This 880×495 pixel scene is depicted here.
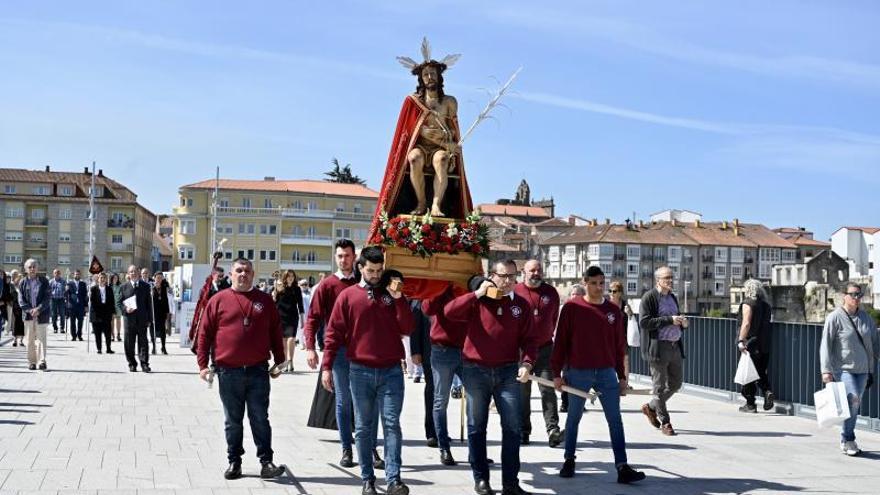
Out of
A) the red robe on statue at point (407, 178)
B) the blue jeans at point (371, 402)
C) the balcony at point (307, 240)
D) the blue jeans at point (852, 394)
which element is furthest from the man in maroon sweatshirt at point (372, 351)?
the balcony at point (307, 240)

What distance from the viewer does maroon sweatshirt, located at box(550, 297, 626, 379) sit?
10000 mm

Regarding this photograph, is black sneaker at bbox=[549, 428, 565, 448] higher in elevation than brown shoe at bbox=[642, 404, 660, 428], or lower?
lower

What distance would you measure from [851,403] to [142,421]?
26.5 feet

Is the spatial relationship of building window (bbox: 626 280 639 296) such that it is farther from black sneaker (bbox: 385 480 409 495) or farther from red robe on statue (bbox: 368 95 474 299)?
black sneaker (bbox: 385 480 409 495)

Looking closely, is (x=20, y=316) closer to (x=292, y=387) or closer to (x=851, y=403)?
(x=292, y=387)

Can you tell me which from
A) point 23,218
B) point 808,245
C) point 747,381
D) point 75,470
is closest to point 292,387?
point 747,381

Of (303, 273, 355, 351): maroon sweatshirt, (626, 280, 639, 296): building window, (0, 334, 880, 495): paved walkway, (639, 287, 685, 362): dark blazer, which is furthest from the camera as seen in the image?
(626, 280, 639, 296): building window

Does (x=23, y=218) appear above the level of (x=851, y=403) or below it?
above

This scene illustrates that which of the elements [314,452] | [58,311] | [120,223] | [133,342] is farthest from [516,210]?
[314,452]

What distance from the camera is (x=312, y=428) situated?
1287cm

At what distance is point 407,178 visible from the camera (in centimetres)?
1133

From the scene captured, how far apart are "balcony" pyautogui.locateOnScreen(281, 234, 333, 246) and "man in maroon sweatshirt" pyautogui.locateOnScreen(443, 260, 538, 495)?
10888 centimetres

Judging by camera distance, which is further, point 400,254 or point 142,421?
point 142,421

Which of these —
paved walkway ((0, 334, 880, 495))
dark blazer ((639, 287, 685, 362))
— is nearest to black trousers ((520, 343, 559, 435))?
paved walkway ((0, 334, 880, 495))
